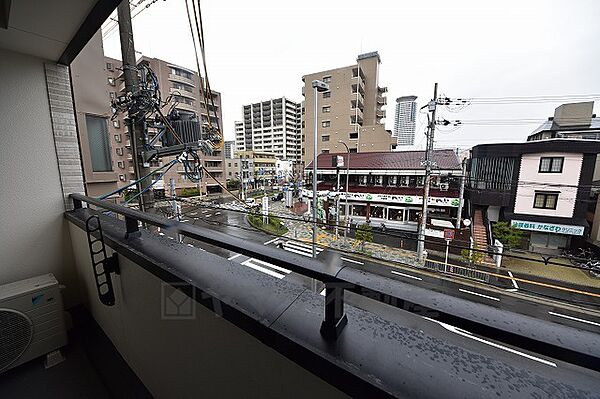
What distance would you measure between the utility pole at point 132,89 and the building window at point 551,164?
34.3 feet

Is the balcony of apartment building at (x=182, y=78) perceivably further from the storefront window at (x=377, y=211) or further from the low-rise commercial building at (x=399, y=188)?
the storefront window at (x=377, y=211)

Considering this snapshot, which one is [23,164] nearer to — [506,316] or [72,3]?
[72,3]

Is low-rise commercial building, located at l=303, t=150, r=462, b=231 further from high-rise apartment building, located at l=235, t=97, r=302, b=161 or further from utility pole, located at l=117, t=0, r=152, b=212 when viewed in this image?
high-rise apartment building, located at l=235, t=97, r=302, b=161

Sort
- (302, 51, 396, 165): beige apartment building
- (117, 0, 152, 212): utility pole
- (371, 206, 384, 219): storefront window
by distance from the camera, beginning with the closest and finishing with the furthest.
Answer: (117, 0, 152, 212): utility pole < (371, 206, 384, 219): storefront window < (302, 51, 396, 165): beige apartment building

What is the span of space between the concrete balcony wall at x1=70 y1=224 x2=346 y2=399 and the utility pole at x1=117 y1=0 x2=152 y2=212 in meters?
1.84

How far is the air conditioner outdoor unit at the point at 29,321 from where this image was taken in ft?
5.31

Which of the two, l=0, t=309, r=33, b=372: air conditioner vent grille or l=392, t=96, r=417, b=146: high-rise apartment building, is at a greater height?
l=392, t=96, r=417, b=146: high-rise apartment building

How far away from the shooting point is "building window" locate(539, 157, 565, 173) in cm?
713

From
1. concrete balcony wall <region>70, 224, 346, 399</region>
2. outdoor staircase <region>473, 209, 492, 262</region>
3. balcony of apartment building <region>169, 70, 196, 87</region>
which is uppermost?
balcony of apartment building <region>169, 70, 196, 87</region>

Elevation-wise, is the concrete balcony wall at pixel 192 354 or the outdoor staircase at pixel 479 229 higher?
the concrete balcony wall at pixel 192 354

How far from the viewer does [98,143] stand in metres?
3.46

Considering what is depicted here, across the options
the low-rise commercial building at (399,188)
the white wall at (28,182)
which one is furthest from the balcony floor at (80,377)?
the low-rise commercial building at (399,188)

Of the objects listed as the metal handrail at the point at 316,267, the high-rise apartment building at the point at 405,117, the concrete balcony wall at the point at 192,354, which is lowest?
the concrete balcony wall at the point at 192,354

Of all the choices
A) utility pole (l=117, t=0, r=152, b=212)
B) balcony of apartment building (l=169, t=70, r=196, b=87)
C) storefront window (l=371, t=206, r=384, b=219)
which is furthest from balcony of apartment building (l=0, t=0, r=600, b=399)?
Answer: balcony of apartment building (l=169, t=70, r=196, b=87)
